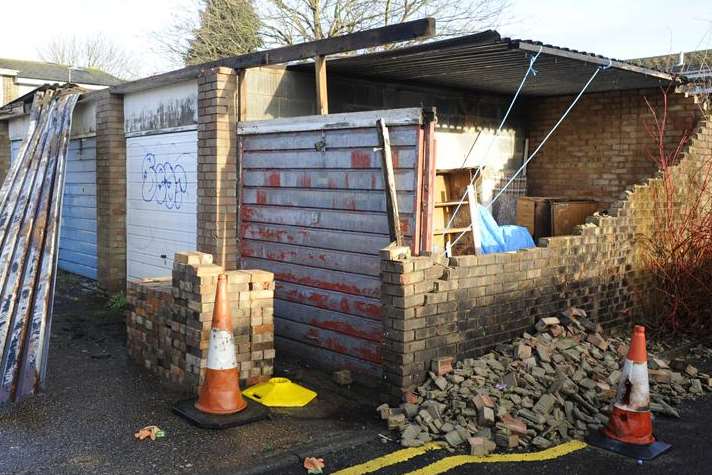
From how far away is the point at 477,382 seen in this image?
18.5 ft

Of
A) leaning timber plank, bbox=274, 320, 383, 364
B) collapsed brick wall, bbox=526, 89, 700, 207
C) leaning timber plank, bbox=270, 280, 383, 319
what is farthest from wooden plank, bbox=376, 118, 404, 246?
collapsed brick wall, bbox=526, 89, 700, 207

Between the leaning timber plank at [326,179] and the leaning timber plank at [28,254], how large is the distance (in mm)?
2469

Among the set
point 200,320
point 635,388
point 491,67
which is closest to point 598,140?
point 491,67

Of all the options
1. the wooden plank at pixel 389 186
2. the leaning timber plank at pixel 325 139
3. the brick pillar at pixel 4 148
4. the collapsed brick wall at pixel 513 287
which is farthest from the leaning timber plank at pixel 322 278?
the brick pillar at pixel 4 148

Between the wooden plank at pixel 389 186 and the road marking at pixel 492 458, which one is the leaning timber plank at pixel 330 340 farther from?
the road marking at pixel 492 458

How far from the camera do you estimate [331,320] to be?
269 inches

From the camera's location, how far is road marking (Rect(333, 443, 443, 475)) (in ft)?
14.8

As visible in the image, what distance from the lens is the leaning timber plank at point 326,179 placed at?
20.2ft

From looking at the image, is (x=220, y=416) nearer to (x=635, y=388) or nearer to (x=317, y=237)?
(x=317, y=237)

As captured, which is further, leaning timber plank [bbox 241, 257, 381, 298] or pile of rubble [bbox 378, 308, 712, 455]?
leaning timber plank [bbox 241, 257, 381, 298]

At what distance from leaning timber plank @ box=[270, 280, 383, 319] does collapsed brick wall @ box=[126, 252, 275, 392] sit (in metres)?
0.81

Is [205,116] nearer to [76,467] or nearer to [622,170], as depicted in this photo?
[76,467]

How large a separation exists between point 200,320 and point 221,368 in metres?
0.68

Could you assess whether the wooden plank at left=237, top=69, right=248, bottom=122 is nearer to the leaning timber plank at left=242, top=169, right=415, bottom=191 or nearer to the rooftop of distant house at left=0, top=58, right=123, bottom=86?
the leaning timber plank at left=242, top=169, right=415, bottom=191
